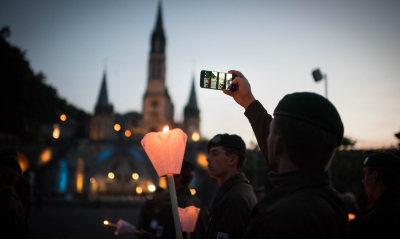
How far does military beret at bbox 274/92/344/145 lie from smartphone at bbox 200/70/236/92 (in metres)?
0.98

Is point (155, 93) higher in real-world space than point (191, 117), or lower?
higher

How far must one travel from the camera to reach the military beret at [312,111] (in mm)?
1514

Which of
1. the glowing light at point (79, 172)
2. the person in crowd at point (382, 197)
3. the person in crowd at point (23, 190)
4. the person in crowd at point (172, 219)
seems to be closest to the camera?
the person in crowd at point (382, 197)

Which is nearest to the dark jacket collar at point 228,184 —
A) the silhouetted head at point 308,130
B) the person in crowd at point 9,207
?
the silhouetted head at point 308,130

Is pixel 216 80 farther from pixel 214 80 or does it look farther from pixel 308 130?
pixel 308 130

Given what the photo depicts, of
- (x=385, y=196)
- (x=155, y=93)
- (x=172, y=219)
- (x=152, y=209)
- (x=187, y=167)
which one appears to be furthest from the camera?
(x=155, y=93)

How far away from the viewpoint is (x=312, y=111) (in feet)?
4.98

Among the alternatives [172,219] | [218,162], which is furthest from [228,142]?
[172,219]

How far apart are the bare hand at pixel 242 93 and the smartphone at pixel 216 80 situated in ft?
0.21

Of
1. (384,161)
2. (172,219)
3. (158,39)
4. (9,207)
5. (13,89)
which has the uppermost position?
(158,39)

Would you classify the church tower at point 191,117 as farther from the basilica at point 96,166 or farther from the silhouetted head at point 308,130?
the silhouetted head at point 308,130

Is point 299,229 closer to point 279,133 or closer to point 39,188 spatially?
point 279,133

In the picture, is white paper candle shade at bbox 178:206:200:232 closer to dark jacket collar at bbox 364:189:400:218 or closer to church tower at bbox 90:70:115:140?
dark jacket collar at bbox 364:189:400:218

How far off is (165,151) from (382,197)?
7.04 feet
